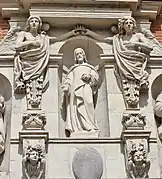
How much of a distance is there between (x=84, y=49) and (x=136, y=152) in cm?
209

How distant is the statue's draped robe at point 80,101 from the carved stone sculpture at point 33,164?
29.8 inches

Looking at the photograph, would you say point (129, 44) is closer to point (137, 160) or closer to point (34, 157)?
point (137, 160)

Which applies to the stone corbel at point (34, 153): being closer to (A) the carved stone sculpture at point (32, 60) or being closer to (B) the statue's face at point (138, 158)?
(A) the carved stone sculpture at point (32, 60)

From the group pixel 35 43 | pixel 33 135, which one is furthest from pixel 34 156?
pixel 35 43

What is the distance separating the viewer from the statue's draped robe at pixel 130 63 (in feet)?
29.9

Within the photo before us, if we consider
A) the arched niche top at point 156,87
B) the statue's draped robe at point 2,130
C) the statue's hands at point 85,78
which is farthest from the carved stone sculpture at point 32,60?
the arched niche top at point 156,87

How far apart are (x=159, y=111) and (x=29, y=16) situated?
241 centimetres

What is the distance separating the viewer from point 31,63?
30.1 ft

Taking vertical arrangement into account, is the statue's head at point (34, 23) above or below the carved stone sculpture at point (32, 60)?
above

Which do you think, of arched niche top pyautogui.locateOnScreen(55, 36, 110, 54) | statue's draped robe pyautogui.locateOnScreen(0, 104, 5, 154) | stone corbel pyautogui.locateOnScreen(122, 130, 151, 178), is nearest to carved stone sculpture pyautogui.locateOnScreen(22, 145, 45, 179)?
statue's draped robe pyautogui.locateOnScreen(0, 104, 5, 154)

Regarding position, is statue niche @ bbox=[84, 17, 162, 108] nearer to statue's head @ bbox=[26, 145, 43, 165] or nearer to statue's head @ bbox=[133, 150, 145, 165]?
statue's head @ bbox=[133, 150, 145, 165]

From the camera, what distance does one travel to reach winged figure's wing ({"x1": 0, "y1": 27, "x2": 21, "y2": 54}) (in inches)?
371

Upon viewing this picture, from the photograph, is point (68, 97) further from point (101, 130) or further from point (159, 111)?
point (159, 111)

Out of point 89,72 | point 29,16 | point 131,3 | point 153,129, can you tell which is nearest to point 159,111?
point 153,129
